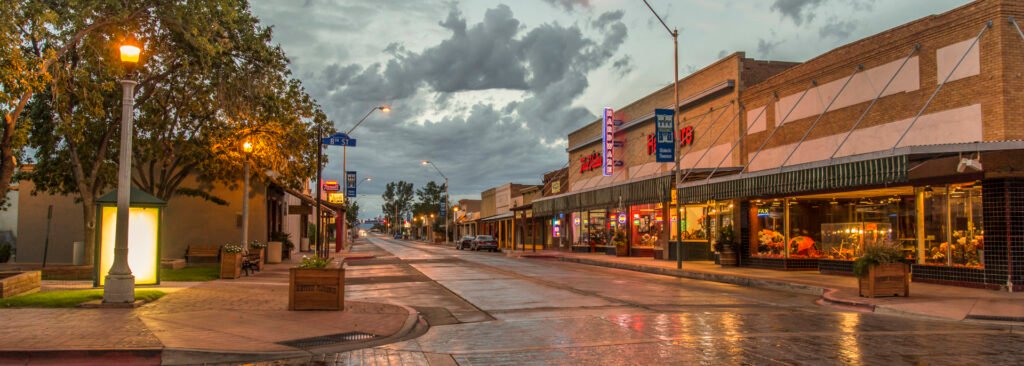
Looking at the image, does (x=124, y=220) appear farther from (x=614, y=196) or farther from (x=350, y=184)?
(x=350, y=184)

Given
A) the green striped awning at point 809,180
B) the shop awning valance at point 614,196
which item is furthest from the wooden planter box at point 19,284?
the shop awning valance at point 614,196

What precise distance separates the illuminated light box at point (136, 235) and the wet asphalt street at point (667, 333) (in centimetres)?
467

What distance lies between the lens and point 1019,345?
10.1 meters

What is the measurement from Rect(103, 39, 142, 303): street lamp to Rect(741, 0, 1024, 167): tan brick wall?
62.9 feet

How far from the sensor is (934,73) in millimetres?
20594

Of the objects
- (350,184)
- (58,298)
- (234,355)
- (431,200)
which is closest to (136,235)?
(58,298)

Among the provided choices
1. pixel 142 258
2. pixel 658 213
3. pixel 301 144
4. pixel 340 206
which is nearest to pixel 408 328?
pixel 142 258

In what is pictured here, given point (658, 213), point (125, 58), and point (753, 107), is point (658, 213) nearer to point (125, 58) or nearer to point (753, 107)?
point (753, 107)

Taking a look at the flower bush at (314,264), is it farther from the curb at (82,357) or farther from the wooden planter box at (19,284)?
the wooden planter box at (19,284)

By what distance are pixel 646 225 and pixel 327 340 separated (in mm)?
31006

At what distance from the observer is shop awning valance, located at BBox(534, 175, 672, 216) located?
108 feet

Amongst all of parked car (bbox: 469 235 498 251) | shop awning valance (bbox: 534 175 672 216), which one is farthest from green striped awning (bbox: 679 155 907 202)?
parked car (bbox: 469 235 498 251)

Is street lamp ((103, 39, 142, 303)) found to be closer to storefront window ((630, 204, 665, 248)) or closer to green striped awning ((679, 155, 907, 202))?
green striped awning ((679, 155, 907, 202))

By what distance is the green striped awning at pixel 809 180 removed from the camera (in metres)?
18.1
